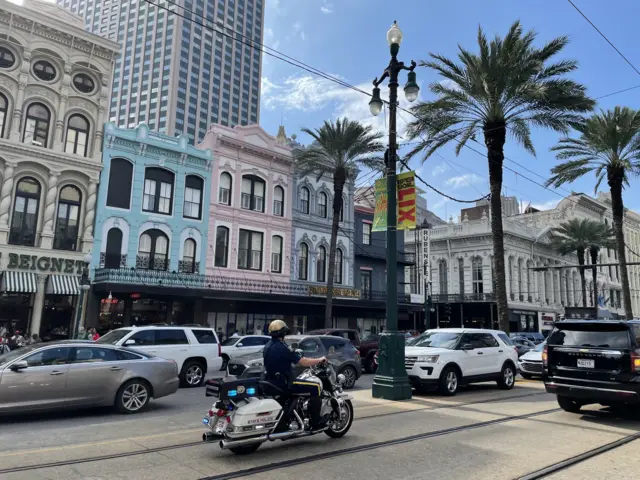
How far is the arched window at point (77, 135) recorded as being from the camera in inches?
980

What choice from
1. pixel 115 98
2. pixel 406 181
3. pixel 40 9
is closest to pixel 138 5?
pixel 115 98

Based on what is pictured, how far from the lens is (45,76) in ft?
81.1

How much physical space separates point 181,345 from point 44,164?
45.7 feet


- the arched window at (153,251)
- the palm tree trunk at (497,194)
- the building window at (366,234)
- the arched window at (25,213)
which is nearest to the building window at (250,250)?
the arched window at (153,251)

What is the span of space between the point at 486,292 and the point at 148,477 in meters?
46.8

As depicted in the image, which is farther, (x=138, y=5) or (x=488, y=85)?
(x=138, y=5)

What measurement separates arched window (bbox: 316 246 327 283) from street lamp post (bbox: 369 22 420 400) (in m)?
20.9

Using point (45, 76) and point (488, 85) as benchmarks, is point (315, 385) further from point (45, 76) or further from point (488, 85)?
point (45, 76)

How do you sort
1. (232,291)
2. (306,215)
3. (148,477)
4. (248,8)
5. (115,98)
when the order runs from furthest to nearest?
(248,8)
(115,98)
(306,215)
(232,291)
(148,477)

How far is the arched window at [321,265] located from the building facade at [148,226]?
8478 mm

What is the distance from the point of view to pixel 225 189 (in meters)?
29.5

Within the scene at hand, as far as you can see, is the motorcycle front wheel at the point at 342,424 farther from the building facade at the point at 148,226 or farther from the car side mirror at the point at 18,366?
the building facade at the point at 148,226

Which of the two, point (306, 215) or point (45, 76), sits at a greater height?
point (45, 76)

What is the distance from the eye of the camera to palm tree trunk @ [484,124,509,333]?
20.6 metres
